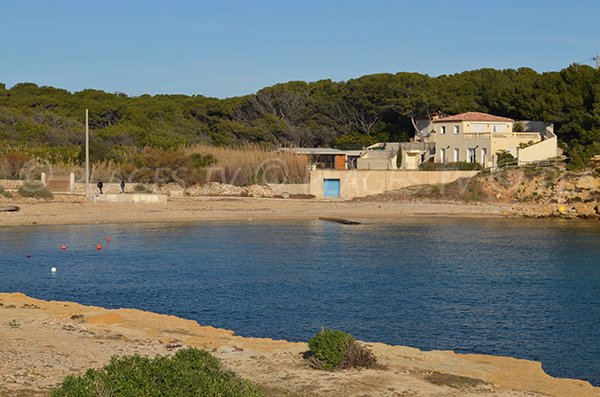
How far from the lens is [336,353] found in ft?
46.5

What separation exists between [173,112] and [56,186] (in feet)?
135

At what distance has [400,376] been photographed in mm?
14039

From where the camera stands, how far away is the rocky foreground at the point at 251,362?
1319cm

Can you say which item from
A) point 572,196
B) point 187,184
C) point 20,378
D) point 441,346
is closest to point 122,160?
point 187,184

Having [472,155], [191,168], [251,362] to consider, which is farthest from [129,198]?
[251,362]

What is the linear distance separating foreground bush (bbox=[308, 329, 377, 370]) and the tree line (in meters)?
52.8

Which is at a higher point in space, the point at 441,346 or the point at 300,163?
the point at 300,163

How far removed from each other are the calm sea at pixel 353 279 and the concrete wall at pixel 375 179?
13.9 meters

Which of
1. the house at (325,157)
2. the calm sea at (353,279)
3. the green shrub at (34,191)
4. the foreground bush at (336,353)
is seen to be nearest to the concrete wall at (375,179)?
the house at (325,157)

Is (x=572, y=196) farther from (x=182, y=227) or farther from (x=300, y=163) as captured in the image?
(x=182, y=227)

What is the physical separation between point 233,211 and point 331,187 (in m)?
10.7

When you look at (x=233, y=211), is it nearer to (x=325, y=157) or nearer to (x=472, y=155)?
(x=325, y=157)

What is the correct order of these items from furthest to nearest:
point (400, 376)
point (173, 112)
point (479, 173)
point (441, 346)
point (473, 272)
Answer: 1. point (173, 112)
2. point (479, 173)
3. point (473, 272)
4. point (441, 346)
5. point (400, 376)

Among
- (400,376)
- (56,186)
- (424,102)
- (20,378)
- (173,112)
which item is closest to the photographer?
(20,378)
